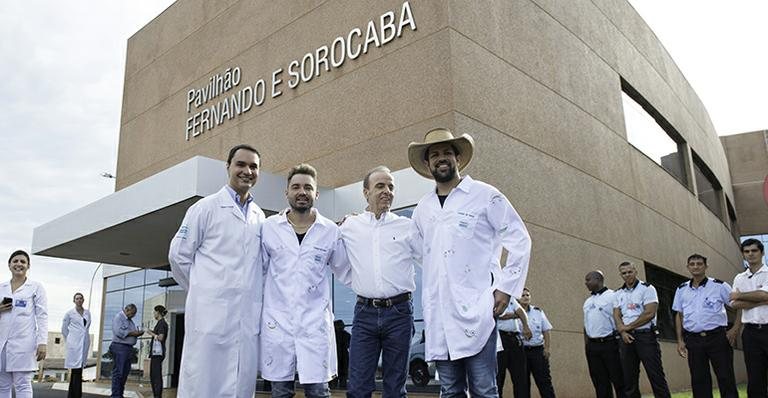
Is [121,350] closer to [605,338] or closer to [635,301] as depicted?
[605,338]

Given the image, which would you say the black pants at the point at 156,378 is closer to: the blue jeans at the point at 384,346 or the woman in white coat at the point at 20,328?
the woman in white coat at the point at 20,328

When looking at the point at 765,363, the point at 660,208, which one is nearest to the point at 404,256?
the point at 765,363

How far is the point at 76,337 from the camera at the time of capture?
1144 cm

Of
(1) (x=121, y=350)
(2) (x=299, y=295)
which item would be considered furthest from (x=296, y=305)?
(1) (x=121, y=350)

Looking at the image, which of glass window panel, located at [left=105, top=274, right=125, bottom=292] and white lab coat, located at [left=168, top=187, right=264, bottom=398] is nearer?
white lab coat, located at [left=168, top=187, right=264, bottom=398]

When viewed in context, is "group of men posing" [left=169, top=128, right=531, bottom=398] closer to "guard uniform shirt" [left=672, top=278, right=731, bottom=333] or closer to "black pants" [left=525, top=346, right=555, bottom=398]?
"black pants" [left=525, top=346, right=555, bottom=398]

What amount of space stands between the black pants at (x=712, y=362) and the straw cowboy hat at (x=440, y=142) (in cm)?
553

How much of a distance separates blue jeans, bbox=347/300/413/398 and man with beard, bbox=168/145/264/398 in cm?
70

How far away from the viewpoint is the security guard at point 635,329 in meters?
8.20

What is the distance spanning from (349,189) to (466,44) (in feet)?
10.4

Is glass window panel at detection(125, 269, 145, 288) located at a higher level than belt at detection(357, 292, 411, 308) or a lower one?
higher

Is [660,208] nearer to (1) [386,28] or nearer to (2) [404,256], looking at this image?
(1) [386,28]

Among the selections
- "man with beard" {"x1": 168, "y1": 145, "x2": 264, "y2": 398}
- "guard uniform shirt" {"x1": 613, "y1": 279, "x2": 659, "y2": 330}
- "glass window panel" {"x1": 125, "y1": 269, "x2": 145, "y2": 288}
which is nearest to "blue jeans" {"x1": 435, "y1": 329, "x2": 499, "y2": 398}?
"man with beard" {"x1": 168, "y1": 145, "x2": 264, "y2": 398}

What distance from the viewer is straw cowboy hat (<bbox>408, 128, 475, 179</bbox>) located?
4.09 meters
